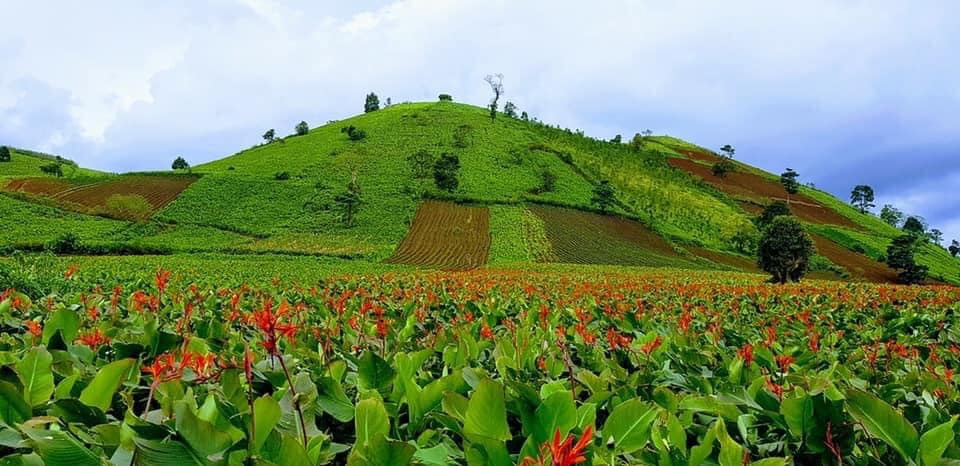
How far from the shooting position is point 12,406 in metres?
1.34

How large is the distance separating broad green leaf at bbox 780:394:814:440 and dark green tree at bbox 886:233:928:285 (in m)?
70.3

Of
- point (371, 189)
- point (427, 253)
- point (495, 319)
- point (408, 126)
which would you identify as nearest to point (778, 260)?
point (427, 253)

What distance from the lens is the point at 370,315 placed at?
4691 mm

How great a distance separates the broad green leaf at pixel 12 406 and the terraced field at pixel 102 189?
2611 inches

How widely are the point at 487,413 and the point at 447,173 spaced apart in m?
67.4

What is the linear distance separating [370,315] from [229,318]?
125cm

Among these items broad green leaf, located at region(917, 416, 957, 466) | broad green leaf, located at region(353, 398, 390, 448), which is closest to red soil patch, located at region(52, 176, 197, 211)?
broad green leaf, located at region(353, 398, 390, 448)

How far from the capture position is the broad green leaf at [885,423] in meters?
1.30

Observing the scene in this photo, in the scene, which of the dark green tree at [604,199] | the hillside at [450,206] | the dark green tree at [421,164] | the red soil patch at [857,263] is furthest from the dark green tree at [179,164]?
the red soil patch at [857,263]

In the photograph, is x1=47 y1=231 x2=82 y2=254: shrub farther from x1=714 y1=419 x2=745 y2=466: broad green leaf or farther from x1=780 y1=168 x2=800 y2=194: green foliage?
x1=780 y1=168 x2=800 y2=194: green foliage

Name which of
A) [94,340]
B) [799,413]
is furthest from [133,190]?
[799,413]

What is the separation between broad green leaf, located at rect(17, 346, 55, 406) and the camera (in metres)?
1.58

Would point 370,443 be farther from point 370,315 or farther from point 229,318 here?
point 370,315

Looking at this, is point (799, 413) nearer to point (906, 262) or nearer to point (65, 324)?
point (65, 324)
